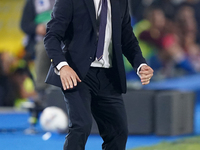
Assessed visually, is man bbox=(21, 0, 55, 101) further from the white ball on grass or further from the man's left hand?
the man's left hand

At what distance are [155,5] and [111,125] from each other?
7926 millimetres

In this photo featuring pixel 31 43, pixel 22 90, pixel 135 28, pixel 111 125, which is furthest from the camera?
pixel 135 28

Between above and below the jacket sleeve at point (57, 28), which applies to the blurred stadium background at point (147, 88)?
below

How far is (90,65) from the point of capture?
9.84 feet

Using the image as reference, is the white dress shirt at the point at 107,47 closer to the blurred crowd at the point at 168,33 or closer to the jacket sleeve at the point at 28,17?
the jacket sleeve at the point at 28,17

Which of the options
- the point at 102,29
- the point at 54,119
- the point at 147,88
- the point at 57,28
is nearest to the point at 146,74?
the point at 102,29

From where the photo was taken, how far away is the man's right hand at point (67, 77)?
2750mm

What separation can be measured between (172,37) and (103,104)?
791 centimetres

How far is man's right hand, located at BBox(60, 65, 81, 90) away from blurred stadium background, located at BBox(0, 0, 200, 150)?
253 cm

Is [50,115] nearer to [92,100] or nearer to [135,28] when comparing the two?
[92,100]

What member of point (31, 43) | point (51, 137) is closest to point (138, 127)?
point (51, 137)

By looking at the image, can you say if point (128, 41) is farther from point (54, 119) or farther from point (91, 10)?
point (54, 119)

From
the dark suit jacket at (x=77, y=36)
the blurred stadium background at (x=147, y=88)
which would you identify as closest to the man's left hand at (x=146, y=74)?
the dark suit jacket at (x=77, y=36)

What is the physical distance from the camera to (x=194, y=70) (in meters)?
10.8
